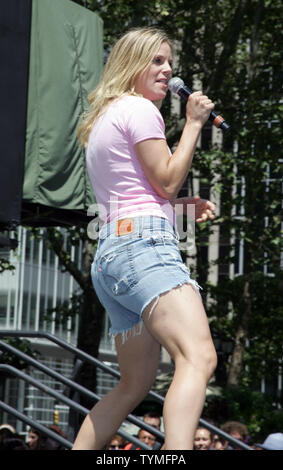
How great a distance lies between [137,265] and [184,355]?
1.31 ft

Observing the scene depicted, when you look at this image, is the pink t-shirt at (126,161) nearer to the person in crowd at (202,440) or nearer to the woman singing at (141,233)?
the woman singing at (141,233)

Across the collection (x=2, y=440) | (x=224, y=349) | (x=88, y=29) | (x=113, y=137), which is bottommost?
(x=224, y=349)

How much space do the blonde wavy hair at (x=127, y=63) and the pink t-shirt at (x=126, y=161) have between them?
89 mm

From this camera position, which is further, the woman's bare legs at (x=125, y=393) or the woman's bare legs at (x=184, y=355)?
the woman's bare legs at (x=125, y=393)

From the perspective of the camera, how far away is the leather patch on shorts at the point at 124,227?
138 inches

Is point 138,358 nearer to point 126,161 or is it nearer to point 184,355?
point 184,355

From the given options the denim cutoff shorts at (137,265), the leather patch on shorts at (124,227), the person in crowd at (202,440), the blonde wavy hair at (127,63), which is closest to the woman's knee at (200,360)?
the denim cutoff shorts at (137,265)

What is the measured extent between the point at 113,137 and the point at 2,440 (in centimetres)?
801

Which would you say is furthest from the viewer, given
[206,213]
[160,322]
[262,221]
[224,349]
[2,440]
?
[224,349]

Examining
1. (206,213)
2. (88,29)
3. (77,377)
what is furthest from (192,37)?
(206,213)

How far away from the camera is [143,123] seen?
3533 millimetres

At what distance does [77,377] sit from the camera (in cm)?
578

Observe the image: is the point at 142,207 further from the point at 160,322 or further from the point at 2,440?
the point at 2,440

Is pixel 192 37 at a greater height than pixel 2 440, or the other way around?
pixel 192 37
